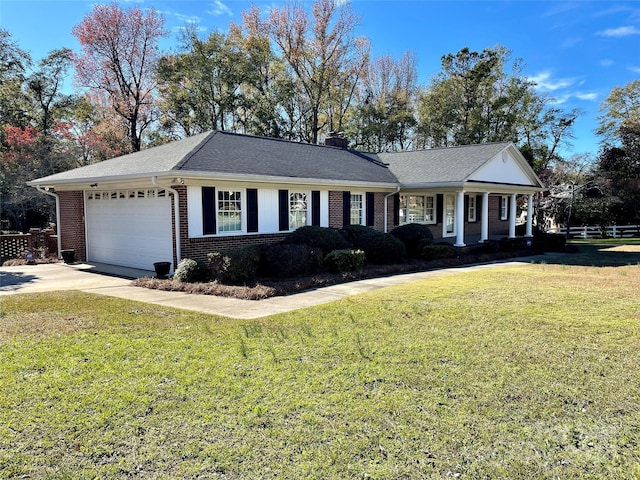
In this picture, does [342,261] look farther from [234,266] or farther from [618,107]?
[618,107]

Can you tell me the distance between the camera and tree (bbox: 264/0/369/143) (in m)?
31.5

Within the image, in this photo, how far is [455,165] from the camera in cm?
1942

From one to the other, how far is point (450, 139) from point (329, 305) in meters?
32.8

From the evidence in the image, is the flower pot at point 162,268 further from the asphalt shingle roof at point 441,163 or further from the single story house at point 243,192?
the asphalt shingle roof at point 441,163

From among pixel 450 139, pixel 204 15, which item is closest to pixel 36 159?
pixel 204 15

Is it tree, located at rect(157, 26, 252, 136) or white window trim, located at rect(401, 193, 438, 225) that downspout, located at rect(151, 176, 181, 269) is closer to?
white window trim, located at rect(401, 193, 438, 225)

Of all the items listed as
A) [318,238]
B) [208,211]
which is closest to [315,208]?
[318,238]

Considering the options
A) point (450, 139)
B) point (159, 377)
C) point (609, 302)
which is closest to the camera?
point (159, 377)

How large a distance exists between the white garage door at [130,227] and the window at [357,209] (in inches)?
292

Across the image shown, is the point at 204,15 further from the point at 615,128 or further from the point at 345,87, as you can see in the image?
the point at 615,128

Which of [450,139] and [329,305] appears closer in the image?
[329,305]

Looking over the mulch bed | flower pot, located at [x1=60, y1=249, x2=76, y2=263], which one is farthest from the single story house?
the mulch bed

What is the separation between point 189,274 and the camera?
11.0 m

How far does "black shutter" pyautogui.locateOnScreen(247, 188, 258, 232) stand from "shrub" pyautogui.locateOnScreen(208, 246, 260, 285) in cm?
230
